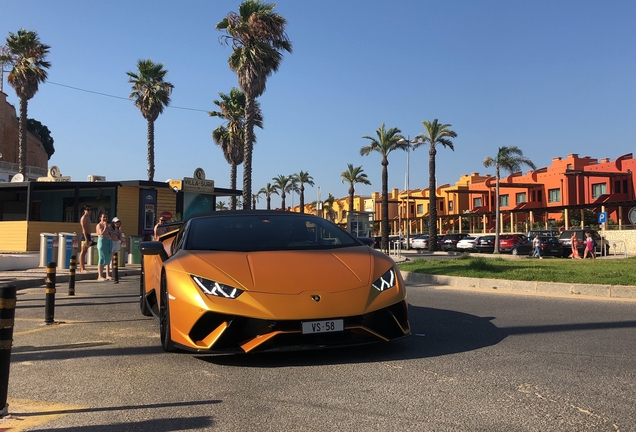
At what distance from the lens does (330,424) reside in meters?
3.38

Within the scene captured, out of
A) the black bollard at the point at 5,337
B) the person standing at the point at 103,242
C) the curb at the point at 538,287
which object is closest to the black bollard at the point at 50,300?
the black bollard at the point at 5,337

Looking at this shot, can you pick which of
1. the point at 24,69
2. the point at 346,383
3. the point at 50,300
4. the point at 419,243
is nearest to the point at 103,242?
the point at 50,300

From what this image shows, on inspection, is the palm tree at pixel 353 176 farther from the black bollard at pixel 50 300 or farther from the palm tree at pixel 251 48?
the black bollard at pixel 50 300

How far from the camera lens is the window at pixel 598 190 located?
50.9 m

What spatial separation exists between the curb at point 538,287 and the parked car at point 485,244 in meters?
29.0

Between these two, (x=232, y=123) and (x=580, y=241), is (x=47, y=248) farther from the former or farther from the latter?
(x=580, y=241)

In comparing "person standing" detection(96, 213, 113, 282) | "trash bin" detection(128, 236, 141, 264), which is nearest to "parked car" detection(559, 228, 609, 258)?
"trash bin" detection(128, 236, 141, 264)

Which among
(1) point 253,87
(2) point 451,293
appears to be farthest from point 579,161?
(2) point 451,293

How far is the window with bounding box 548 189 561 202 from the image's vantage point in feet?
180

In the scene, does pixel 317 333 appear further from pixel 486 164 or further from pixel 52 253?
pixel 486 164

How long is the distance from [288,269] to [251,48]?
87.7 feet

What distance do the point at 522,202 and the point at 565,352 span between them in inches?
2281

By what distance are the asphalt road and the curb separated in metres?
4.44

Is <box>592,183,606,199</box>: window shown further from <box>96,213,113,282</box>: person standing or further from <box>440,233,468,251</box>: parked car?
<box>96,213,113,282</box>: person standing
